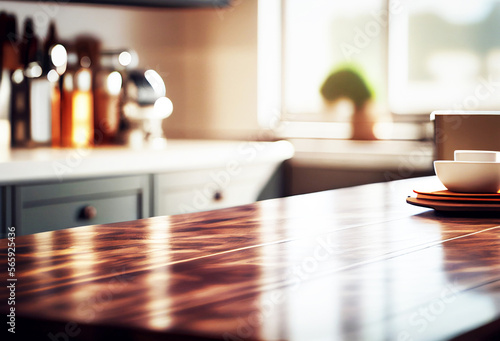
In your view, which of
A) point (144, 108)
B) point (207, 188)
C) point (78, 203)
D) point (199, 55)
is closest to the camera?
point (78, 203)

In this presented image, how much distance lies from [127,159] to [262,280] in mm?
1557

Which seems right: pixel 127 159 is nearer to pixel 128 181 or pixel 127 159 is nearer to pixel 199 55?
pixel 128 181

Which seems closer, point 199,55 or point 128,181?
point 128,181

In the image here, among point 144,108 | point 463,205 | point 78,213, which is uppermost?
point 144,108

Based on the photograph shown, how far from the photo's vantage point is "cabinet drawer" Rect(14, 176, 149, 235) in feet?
6.17

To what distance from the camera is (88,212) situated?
2027mm

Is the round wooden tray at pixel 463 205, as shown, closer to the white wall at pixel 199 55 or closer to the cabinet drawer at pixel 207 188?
the cabinet drawer at pixel 207 188

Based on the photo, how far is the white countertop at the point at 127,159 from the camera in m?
1.89

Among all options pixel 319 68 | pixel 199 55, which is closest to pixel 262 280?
pixel 319 68

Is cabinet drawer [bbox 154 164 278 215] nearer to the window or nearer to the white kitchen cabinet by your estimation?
the white kitchen cabinet

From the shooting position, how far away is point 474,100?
8.41ft

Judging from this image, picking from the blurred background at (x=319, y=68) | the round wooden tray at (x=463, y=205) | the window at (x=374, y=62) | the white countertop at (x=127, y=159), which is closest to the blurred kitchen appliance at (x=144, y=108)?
the white countertop at (x=127, y=159)

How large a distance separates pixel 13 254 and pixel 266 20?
230cm

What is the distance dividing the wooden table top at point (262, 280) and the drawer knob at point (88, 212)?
100 cm
